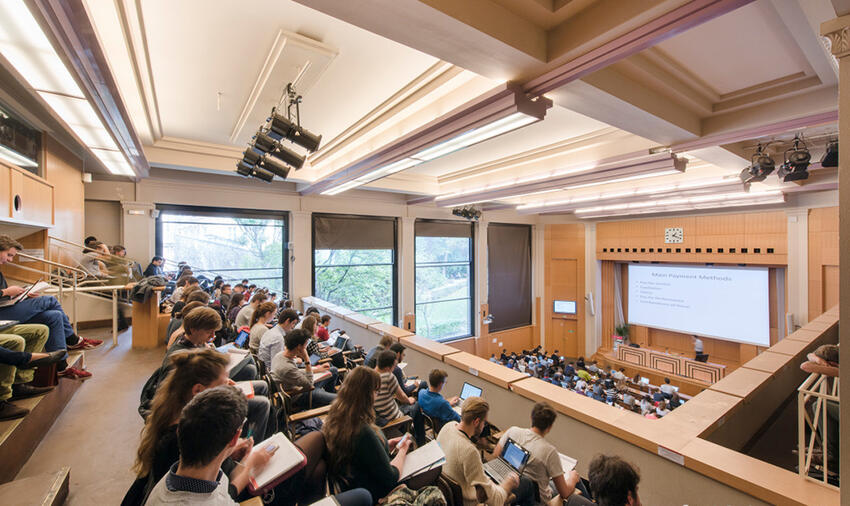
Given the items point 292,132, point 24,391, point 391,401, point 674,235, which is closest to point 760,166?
point 391,401

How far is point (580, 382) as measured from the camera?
23.9 ft

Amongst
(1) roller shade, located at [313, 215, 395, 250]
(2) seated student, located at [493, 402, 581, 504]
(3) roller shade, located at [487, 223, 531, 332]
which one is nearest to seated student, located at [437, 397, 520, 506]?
(2) seated student, located at [493, 402, 581, 504]

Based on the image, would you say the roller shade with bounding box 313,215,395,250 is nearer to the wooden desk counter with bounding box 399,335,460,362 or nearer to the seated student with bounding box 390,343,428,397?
the wooden desk counter with bounding box 399,335,460,362

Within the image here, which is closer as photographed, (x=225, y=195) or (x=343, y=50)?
(x=343, y=50)

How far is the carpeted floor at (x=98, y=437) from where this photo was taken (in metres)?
2.01

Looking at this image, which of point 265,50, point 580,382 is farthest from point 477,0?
point 580,382

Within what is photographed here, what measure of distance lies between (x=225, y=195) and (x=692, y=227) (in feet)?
35.4

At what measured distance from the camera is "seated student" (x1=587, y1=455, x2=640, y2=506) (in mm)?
1573

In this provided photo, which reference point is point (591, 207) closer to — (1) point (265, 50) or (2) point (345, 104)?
(2) point (345, 104)

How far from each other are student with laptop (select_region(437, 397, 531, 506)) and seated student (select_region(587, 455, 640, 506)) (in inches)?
19.8

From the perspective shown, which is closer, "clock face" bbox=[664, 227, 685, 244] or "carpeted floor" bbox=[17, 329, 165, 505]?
"carpeted floor" bbox=[17, 329, 165, 505]

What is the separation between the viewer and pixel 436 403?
2711 mm

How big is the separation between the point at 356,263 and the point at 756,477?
7.45m

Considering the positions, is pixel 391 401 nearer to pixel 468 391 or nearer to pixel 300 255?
pixel 468 391
